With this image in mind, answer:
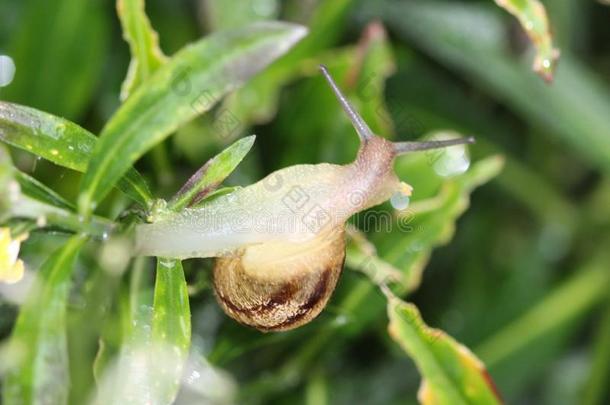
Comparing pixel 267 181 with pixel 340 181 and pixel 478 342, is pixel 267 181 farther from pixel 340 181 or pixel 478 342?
pixel 478 342

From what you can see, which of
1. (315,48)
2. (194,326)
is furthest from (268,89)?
(194,326)

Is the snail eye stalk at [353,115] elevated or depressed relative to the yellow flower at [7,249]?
elevated

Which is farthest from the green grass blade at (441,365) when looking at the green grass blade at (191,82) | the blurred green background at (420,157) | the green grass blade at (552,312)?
the green grass blade at (552,312)

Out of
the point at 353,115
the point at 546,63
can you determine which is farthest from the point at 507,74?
the point at 353,115

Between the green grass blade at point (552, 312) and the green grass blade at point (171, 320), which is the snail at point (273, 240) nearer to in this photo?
the green grass blade at point (171, 320)

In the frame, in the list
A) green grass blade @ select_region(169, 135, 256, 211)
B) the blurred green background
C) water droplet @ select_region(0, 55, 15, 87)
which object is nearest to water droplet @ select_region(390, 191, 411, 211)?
the blurred green background

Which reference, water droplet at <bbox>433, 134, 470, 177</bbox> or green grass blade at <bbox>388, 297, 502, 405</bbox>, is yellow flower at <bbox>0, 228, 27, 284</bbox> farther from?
water droplet at <bbox>433, 134, 470, 177</bbox>

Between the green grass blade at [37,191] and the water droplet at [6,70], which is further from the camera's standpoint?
the water droplet at [6,70]
